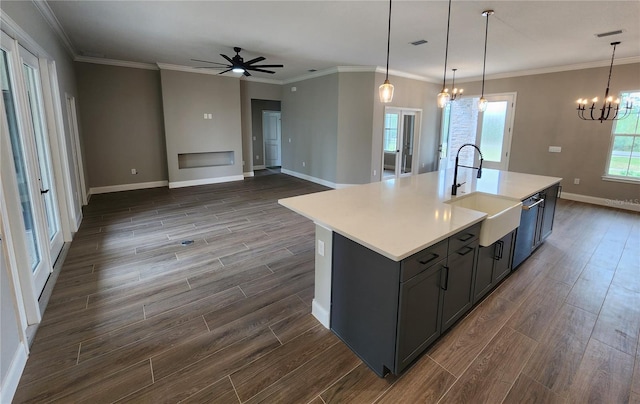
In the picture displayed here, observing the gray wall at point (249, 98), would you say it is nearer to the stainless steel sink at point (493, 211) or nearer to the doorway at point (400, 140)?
the doorway at point (400, 140)

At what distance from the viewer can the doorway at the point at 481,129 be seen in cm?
738

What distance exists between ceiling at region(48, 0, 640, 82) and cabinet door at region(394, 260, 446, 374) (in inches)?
119

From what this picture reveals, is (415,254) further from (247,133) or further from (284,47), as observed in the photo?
(247,133)

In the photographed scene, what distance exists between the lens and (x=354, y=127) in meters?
7.09

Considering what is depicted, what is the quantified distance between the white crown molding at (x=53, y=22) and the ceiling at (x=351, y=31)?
0.06 metres

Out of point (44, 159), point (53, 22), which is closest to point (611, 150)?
point (44, 159)

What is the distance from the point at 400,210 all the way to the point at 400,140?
576 cm

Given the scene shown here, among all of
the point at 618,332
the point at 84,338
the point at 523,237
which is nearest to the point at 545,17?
the point at 523,237

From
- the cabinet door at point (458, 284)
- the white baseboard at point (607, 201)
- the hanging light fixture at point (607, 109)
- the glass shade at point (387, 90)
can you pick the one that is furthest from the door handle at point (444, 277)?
the white baseboard at point (607, 201)

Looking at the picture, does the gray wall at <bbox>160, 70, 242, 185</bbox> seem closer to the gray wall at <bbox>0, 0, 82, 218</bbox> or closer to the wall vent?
the gray wall at <bbox>0, 0, 82, 218</bbox>

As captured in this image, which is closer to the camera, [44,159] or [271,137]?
[44,159]

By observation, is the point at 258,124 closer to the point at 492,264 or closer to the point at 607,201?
the point at 492,264

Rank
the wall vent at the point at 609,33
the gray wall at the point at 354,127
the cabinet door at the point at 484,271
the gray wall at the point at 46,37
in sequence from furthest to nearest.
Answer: the gray wall at the point at 354,127, the wall vent at the point at 609,33, the gray wall at the point at 46,37, the cabinet door at the point at 484,271

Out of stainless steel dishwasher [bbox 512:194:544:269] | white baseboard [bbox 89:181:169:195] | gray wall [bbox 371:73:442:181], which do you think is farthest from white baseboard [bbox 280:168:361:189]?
stainless steel dishwasher [bbox 512:194:544:269]
